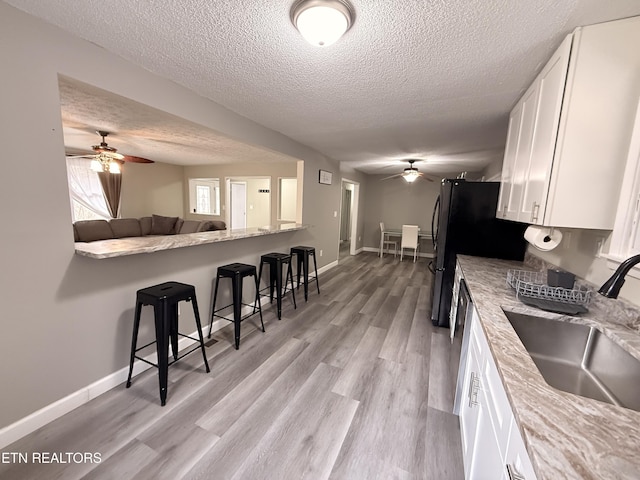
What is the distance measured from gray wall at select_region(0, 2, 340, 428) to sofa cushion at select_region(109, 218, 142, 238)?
11.6 feet

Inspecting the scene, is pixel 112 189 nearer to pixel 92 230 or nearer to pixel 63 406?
pixel 92 230

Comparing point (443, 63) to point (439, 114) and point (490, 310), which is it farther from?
point (490, 310)

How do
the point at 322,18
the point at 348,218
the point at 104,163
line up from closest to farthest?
→ the point at 322,18, the point at 104,163, the point at 348,218

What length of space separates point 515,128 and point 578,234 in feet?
3.25

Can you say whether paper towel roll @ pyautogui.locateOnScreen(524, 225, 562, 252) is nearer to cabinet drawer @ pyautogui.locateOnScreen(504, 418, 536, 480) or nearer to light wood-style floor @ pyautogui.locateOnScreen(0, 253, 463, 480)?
light wood-style floor @ pyautogui.locateOnScreen(0, 253, 463, 480)

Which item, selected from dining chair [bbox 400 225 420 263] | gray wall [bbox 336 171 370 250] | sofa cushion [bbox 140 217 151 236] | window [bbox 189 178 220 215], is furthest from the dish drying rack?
window [bbox 189 178 220 215]

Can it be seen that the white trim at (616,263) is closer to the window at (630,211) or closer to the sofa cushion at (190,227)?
the window at (630,211)

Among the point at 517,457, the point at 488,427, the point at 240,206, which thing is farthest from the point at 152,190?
the point at 517,457

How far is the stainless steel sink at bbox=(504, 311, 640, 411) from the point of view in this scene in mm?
984

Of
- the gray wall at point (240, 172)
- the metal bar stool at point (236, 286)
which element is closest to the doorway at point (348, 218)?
the gray wall at point (240, 172)

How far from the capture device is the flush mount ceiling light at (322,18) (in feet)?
3.75

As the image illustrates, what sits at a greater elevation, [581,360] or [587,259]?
[587,259]

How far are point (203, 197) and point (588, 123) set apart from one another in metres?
7.16

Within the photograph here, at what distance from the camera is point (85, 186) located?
5145mm
